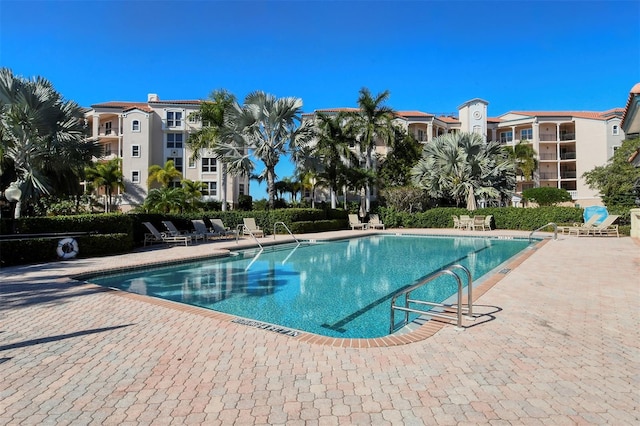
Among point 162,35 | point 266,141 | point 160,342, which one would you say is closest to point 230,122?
point 266,141

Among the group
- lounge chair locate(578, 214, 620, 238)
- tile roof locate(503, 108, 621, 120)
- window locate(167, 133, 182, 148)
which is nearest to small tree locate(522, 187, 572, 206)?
tile roof locate(503, 108, 621, 120)

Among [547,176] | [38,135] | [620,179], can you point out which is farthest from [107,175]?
[547,176]

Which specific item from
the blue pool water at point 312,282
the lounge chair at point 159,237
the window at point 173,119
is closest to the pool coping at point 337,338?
the blue pool water at point 312,282

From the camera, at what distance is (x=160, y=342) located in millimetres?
4148

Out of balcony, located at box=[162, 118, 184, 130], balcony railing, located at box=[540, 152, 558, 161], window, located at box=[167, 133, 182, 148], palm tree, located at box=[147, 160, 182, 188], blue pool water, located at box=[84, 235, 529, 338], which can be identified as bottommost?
blue pool water, located at box=[84, 235, 529, 338]

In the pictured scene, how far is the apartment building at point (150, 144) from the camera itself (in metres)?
35.6

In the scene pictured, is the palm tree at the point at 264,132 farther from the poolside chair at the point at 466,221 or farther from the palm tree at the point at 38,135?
the poolside chair at the point at 466,221

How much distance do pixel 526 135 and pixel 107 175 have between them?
47453 millimetres

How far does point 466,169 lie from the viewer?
85.5 ft

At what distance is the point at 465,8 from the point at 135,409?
15.6 metres

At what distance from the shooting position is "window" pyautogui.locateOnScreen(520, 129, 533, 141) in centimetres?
4597

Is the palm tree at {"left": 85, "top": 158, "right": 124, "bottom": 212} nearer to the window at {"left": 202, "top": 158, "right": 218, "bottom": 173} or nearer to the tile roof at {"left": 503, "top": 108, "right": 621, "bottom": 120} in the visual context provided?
the window at {"left": 202, "top": 158, "right": 218, "bottom": 173}

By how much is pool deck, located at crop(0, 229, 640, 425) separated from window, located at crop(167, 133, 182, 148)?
113 feet

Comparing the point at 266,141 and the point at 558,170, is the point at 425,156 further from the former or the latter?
the point at 558,170
